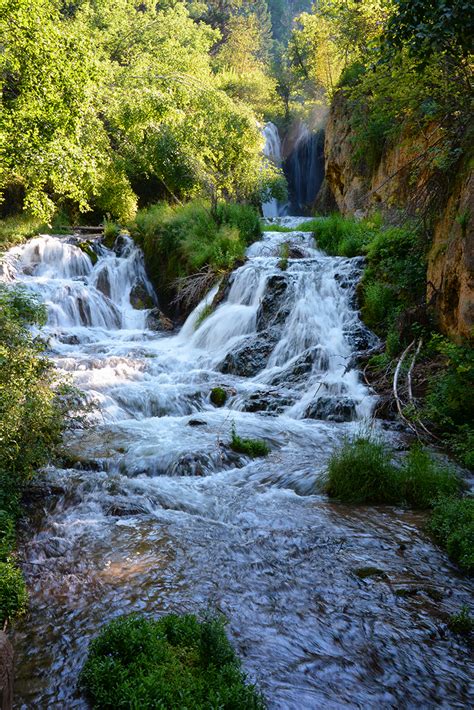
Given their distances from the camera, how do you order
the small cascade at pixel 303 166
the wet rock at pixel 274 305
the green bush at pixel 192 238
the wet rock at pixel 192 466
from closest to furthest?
1. the wet rock at pixel 192 466
2. the wet rock at pixel 274 305
3. the green bush at pixel 192 238
4. the small cascade at pixel 303 166

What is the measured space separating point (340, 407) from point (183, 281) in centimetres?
782

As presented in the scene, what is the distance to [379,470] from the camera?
5906mm

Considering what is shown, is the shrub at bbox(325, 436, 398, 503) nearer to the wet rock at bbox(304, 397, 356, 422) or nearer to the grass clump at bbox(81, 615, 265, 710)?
the wet rock at bbox(304, 397, 356, 422)

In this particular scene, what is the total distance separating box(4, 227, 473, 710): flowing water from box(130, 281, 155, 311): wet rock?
498 cm

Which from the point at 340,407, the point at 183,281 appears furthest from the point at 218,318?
the point at 340,407

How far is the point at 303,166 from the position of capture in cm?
3098

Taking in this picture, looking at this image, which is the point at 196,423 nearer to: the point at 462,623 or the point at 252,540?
the point at 252,540

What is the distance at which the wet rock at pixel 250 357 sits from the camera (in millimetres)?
11148

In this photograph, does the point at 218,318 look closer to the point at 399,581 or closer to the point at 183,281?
the point at 183,281


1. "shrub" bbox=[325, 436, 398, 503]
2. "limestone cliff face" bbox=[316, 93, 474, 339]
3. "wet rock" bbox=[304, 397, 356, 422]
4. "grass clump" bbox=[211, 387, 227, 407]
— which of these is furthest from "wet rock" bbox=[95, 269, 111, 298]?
"shrub" bbox=[325, 436, 398, 503]

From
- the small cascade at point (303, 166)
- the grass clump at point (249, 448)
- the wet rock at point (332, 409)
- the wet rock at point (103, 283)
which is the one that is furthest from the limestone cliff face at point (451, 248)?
the small cascade at point (303, 166)

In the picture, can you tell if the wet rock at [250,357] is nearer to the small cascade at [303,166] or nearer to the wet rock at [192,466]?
the wet rock at [192,466]

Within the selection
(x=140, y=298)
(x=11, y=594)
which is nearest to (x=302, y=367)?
(x=11, y=594)

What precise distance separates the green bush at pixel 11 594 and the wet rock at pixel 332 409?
582 cm
